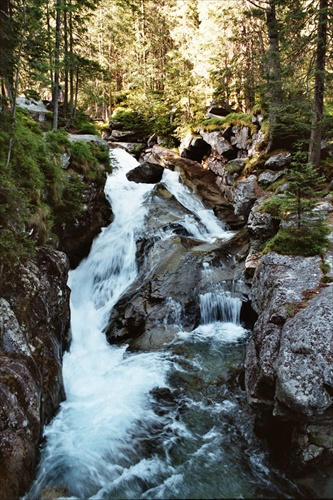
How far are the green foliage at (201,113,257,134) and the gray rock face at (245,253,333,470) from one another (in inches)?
581

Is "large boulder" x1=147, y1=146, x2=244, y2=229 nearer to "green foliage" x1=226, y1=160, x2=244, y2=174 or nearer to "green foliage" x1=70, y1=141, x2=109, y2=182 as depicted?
"green foliage" x1=226, y1=160, x2=244, y2=174

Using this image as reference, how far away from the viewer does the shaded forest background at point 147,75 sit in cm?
821

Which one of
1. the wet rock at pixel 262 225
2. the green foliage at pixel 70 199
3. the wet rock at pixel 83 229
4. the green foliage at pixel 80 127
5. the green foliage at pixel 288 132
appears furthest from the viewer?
the green foliage at pixel 80 127

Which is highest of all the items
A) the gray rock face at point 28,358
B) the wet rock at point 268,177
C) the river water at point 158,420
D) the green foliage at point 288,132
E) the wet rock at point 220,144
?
the wet rock at point 220,144

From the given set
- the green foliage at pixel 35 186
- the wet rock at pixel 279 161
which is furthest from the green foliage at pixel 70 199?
the wet rock at pixel 279 161

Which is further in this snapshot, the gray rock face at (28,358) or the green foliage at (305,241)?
the green foliage at (305,241)

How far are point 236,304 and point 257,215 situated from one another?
3.20m

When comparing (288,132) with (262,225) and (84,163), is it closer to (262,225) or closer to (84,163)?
(262,225)

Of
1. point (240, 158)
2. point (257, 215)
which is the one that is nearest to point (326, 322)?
point (257, 215)

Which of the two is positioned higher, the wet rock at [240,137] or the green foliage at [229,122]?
the green foliage at [229,122]

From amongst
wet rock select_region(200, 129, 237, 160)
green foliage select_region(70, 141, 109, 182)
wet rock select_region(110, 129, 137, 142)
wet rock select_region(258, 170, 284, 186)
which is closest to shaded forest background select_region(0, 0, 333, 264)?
green foliage select_region(70, 141, 109, 182)

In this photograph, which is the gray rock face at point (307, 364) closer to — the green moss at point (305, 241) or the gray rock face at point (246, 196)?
the green moss at point (305, 241)

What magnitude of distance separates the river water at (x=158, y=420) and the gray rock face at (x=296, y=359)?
0.89 meters

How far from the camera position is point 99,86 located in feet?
111
